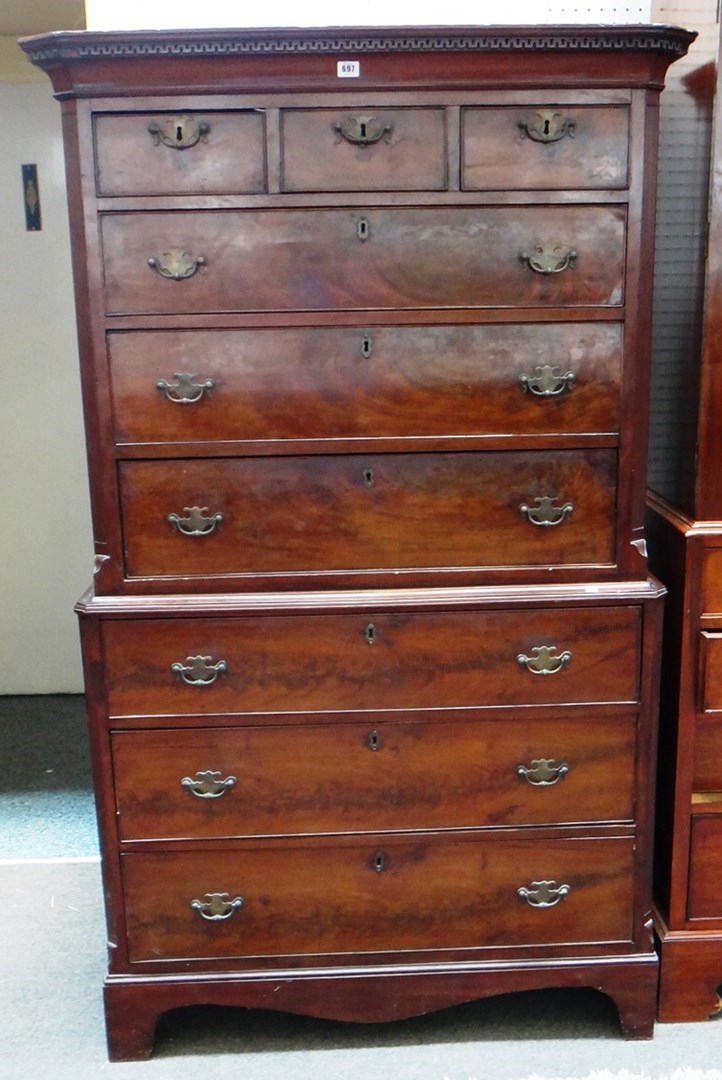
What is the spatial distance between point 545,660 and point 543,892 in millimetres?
459

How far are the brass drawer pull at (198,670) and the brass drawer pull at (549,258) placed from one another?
0.89 meters

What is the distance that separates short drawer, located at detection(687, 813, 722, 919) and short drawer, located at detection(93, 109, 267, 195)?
1458 mm

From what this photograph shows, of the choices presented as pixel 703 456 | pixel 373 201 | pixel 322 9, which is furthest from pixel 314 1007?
pixel 322 9

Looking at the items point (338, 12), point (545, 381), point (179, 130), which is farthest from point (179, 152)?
point (545, 381)

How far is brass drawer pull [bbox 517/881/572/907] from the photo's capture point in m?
2.03

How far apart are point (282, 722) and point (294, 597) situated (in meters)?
0.24

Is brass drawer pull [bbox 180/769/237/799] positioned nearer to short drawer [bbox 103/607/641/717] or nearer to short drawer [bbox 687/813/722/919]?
short drawer [bbox 103/607/641/717]

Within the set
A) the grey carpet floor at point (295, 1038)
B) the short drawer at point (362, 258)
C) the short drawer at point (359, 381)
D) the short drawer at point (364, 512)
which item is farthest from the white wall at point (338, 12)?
the grey carpet floor at point (295, 1038)

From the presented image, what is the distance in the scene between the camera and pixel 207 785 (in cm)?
197

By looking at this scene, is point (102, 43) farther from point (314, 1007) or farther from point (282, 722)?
point (314, 1007)

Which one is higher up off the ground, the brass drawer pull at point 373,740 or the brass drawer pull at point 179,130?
the brass drawer pull at point 179,130

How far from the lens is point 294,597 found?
1919 millimetres

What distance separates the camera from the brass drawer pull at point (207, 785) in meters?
1.97

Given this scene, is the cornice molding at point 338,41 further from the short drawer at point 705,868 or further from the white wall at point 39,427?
the white wall at point 39,427
